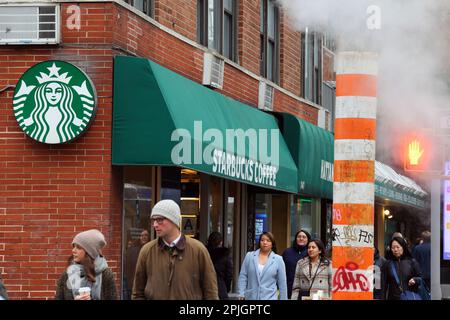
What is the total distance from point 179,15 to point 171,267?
815 centimetres

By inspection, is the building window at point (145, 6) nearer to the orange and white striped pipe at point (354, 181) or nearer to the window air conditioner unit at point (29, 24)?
the window air conditioner unit at point (29, 24)

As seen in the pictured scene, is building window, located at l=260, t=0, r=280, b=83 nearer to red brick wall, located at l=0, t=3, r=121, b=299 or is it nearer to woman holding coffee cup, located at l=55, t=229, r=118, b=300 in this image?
red brick wall, located at l=0, t=3, r=121, b=299

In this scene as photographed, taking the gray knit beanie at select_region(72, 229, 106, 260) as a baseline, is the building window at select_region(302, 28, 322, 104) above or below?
above

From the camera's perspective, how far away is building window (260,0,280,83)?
19.8m

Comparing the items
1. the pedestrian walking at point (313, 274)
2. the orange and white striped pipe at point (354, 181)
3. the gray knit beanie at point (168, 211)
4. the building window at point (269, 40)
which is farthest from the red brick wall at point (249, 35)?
the orange and white striped pipe at point (354, 181)

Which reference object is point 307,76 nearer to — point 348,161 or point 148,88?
point 148,88

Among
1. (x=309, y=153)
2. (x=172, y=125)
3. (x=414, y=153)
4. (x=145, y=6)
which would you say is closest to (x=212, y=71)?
(x=145, y=6)

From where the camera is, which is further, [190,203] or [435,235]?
[190,203]

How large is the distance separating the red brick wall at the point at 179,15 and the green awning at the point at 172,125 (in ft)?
2.81

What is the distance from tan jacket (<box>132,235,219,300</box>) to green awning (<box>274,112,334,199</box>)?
431 inches

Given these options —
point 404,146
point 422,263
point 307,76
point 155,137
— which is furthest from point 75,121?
point 307,76

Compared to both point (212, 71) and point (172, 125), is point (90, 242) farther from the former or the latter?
point (212, 71)

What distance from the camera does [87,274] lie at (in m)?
7.62

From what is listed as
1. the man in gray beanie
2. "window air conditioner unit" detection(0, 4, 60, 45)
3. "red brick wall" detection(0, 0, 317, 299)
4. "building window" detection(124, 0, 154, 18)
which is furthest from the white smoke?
the man in gray beanie
